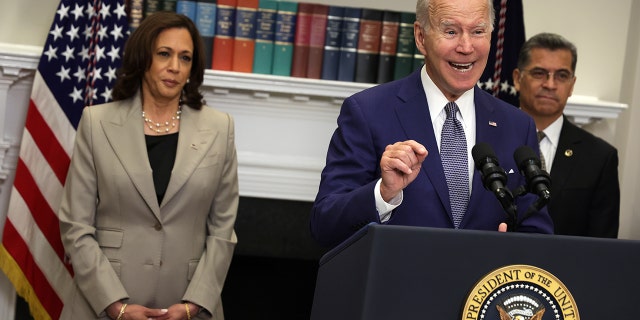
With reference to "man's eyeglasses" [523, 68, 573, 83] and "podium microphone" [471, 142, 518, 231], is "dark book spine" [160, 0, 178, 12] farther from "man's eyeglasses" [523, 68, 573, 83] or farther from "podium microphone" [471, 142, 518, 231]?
"podium microphone" [471, 142, 518, 231]

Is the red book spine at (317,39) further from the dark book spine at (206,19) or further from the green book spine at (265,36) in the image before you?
the dark book spine at (206,19)

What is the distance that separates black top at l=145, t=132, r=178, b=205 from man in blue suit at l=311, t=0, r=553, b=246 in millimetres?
1446

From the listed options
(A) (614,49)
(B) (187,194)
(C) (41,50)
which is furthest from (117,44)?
(A) (614,49)

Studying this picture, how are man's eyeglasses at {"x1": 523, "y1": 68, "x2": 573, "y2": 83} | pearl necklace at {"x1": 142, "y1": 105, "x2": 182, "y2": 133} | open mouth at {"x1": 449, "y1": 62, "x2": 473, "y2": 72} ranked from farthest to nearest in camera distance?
man's eyeglasses at {"x1": 523, "y1": 68, "x2": 573, "y2": 83} < pearl necklace at {"x1": 142, "y1": 105, "x2": 182, "y2": 133} < open mouth at {"x1": 449, "y1": 62, "x2": 473, "y2": 72}

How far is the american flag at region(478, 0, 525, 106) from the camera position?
191 inches

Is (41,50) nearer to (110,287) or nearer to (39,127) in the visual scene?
(39,127)

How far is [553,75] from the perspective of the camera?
4.30m

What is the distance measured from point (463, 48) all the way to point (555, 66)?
6.88 feet

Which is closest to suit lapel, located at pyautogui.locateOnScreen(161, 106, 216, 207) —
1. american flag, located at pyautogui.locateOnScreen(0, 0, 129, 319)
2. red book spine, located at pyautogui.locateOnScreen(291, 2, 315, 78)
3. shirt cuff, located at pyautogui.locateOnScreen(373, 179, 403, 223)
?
american flag, located at pyautogui.locateOnScreen(0, 0, 129, 319)

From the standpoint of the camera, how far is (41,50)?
15.8 ft

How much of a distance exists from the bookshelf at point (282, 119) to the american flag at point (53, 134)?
27cm

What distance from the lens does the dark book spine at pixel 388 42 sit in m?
4.93

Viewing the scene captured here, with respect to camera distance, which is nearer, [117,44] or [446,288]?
[446,288]

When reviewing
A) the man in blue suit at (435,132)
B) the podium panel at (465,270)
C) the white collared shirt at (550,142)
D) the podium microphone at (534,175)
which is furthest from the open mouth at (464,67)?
the white collared shirt at (550,142)
